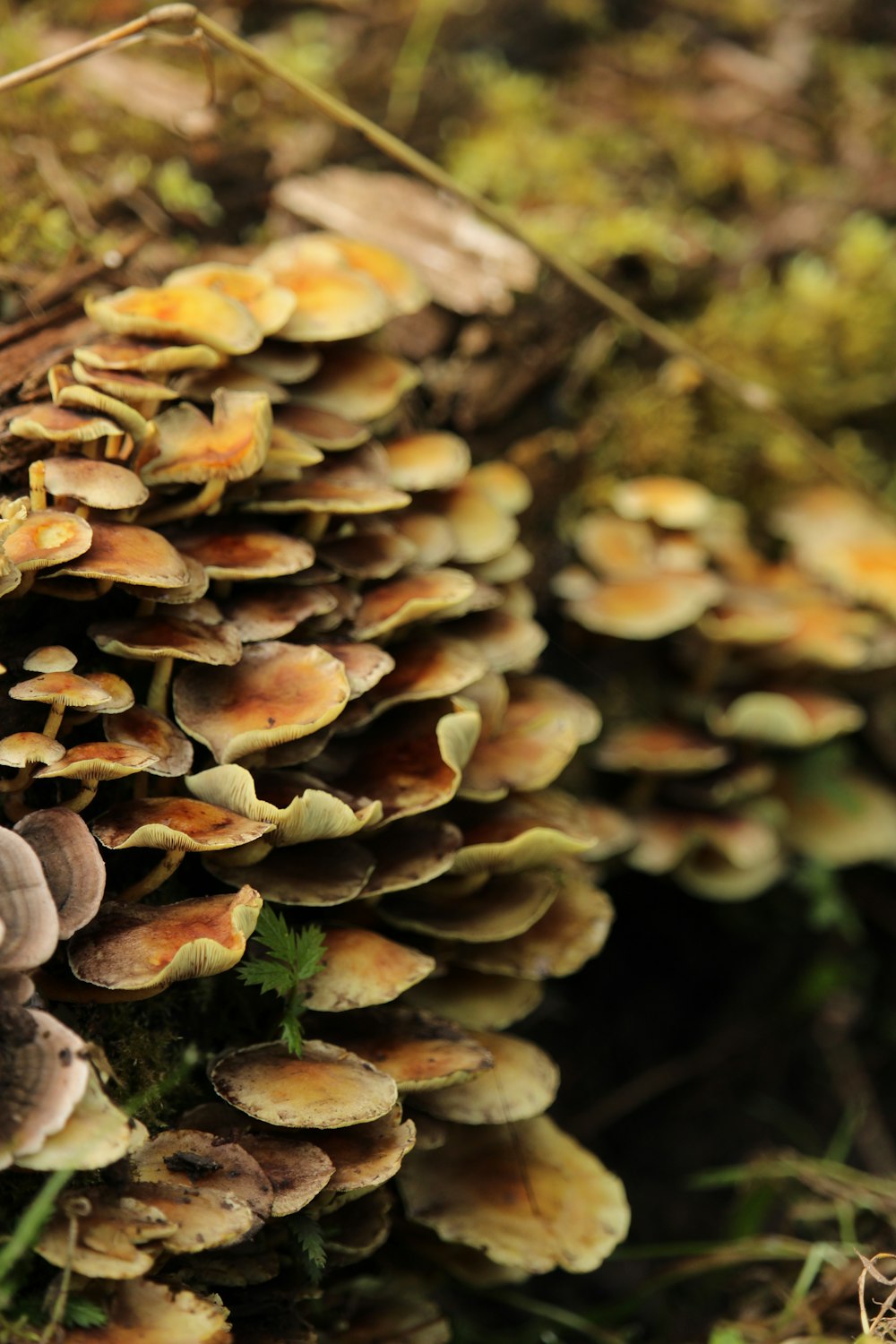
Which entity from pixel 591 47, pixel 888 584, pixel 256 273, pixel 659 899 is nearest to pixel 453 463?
pixel 256 273

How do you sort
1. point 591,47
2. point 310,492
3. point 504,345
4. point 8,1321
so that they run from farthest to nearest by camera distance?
point 591,47
point 504,345
point 310,492
point 8,1321

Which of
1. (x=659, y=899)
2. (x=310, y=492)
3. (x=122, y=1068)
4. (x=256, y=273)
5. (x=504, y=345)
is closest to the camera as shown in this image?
(x=122, y=1068)

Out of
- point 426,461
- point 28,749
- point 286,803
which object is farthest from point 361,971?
point 426,461

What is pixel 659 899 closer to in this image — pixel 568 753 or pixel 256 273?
pixel 568 753

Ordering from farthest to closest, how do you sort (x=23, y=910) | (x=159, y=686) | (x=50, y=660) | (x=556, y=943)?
(x=556, y=943), (x=159, y=686), (x=50, y=660), (x=23, y=910)

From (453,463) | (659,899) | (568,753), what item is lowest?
(659,899)

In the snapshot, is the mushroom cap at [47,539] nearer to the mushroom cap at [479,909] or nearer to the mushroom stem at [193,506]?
the mushroom stem at [193,506]

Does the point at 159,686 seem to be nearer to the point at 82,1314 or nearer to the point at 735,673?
the point at 82,1314
